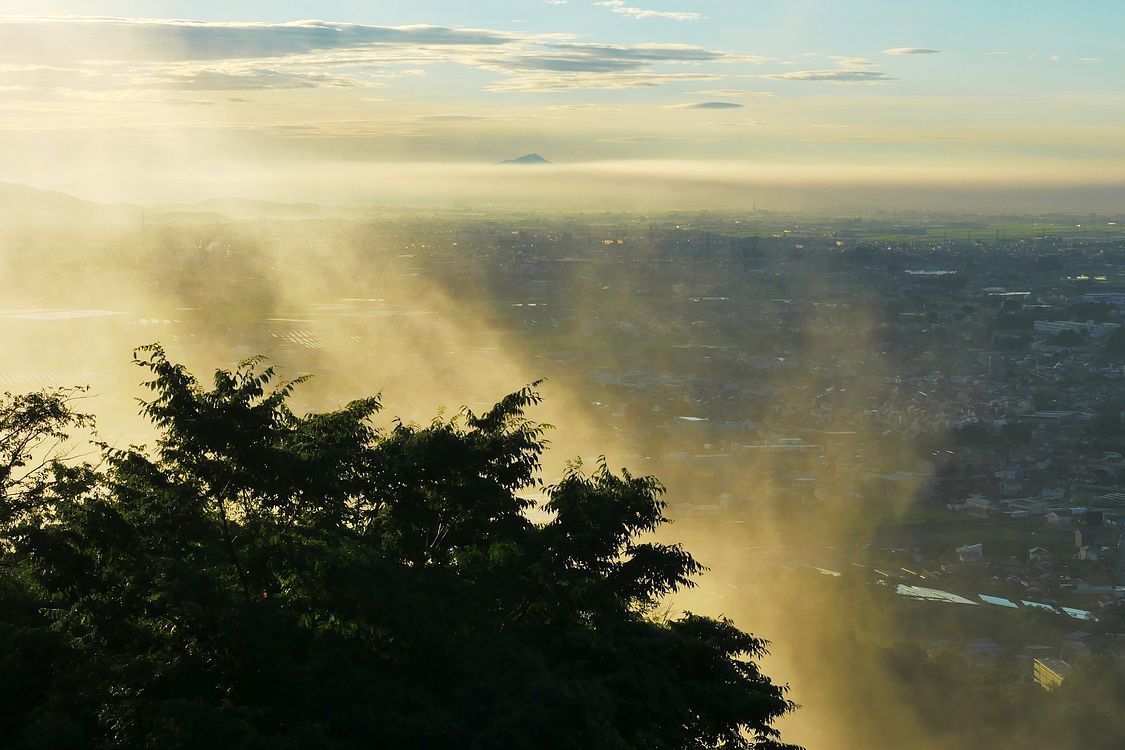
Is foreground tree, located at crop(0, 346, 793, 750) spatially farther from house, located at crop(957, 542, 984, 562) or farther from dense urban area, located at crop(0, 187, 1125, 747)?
house, located at crop(957, 542, 984, 562)

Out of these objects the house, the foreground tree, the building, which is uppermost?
the foreground tree

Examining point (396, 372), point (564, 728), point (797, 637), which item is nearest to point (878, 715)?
point (797, 637)

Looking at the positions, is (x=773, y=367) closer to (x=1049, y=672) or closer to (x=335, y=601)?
(x=1049, y=672)

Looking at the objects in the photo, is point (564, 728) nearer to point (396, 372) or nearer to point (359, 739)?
point (359, 739)

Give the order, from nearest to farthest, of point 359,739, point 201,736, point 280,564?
point 201,736 < point 359,739 < point 280,564

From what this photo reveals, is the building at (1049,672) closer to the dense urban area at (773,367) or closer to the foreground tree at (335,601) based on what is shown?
the dense urban area at (773,367)

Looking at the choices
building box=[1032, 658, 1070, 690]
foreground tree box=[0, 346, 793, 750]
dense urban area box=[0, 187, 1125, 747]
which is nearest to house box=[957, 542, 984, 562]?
dense urban area box=[0, 187, 1125, 747]

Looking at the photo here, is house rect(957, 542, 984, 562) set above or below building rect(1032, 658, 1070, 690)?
below

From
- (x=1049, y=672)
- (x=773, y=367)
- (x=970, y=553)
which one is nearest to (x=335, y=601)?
(x=1049, y=672)

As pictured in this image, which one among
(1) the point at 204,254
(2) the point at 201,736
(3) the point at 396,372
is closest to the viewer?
(2) the point at 201,736
